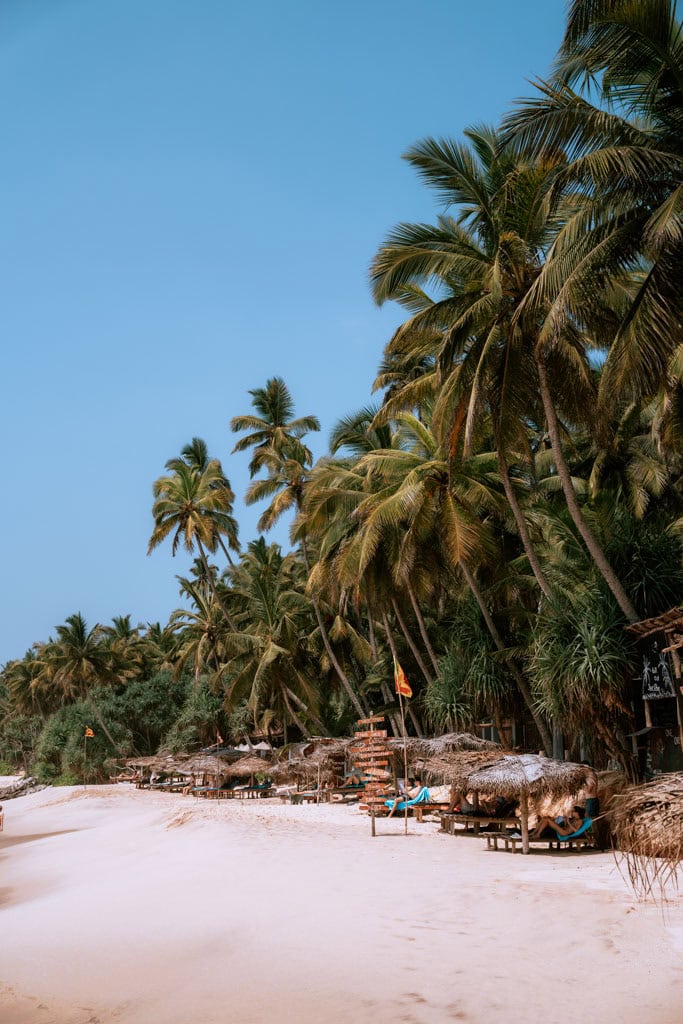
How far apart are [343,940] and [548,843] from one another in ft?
26.5

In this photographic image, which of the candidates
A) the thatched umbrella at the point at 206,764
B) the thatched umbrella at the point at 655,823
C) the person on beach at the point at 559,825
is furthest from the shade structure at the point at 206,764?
the thatched umbrella at the point at 655,823

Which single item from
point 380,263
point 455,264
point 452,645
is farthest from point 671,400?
point 452,645

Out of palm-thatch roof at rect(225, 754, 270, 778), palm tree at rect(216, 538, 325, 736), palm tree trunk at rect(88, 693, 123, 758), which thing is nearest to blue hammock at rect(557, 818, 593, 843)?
palm-thatch roof at rect(225, 754, 270, 778)

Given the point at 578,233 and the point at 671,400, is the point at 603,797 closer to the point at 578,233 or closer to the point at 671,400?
the point at 671,400

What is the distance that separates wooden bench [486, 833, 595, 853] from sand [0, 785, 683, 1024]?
303 mm

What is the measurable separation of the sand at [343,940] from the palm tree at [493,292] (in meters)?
6.10

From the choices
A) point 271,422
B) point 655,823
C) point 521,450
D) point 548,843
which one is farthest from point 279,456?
point 655,823

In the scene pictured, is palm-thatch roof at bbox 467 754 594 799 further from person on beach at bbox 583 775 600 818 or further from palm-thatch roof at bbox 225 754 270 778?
palm-thatch roof at bbox 225 754 270 778

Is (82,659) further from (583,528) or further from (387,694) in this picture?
(583,528)

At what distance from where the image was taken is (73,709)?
5019cm

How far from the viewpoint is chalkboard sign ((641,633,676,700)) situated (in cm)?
1402

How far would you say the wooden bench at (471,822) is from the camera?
15.4m

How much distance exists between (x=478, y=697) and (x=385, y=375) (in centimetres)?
1183

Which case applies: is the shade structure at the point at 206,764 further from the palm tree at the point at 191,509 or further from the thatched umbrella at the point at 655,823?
the thatched umbrella at the point at 655,823
